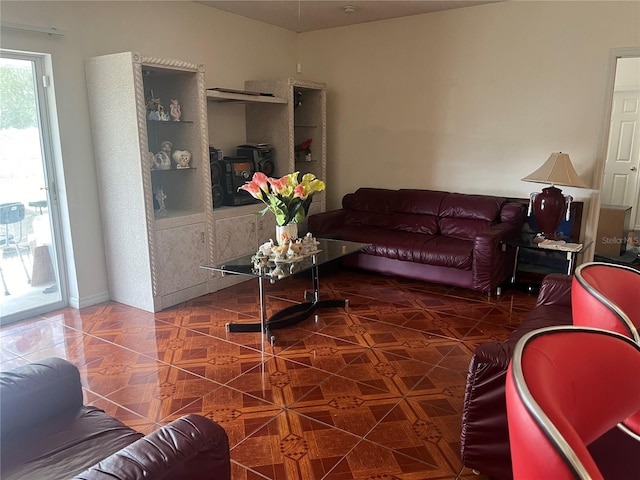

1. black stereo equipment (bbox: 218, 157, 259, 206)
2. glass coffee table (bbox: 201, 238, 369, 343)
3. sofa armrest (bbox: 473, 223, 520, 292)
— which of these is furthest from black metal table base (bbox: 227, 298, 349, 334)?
black stereo equipment (bbox: 218, 157, 259, 206)

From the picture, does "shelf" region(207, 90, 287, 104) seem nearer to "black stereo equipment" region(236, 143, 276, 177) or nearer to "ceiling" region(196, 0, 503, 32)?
"black stereo equipment" region(236, 143, 276, 177)

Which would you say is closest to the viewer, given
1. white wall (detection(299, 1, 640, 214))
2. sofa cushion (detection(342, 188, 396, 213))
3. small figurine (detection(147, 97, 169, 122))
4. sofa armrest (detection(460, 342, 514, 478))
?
sofa armrest (detection(460, 342, 514, 478))

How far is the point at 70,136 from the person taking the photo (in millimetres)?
3771

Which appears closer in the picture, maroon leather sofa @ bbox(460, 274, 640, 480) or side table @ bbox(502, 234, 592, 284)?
maroon leather sofa @ bbox(460, 274, 640, 480)

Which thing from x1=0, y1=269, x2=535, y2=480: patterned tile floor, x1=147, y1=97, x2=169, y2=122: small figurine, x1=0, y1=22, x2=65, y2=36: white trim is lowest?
x1=0, y1=269, x2=535, y2=480: patterned tile floor

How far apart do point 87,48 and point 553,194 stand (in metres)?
4.16

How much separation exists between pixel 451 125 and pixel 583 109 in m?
1.26

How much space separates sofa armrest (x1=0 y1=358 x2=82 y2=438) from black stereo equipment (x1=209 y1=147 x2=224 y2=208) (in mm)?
2909

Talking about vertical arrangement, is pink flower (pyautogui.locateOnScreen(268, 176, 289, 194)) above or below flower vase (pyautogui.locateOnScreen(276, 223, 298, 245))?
above

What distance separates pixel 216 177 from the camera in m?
4.62

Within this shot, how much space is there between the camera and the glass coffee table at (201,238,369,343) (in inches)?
126

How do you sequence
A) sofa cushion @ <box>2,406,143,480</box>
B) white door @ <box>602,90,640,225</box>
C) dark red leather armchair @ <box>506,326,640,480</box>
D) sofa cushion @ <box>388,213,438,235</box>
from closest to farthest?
dark red leather armchair @ <box>506,326,640,480</box>, sofa cushion @ <box>2,406,143,480</box>, sofa cushion @ <box>388,213,438,235</box>, white door @ <box>602,90,640,225</box>


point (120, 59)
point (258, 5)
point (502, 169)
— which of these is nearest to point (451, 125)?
point (502, 169)

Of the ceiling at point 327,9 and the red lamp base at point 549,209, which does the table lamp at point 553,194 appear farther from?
the ceiling at point 327,9
